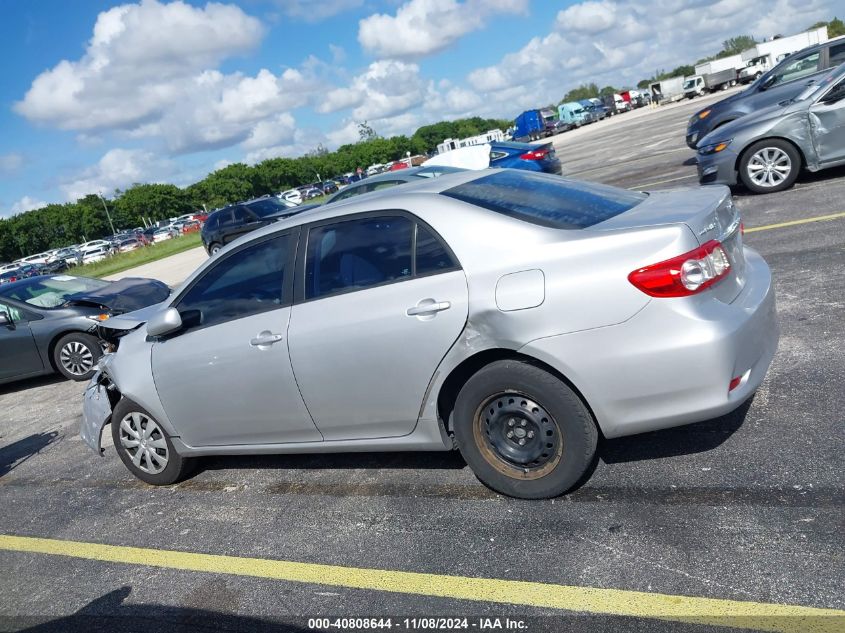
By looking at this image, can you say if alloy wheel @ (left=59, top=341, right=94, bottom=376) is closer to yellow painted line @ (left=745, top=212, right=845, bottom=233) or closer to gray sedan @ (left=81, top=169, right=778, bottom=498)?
gray sedan @ (left=81, top=169, right=778, bottom=498)

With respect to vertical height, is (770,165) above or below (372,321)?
below

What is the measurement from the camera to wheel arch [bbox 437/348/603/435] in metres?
3.44

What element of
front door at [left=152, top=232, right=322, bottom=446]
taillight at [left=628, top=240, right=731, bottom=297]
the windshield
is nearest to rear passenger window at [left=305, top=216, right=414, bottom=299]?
front door at [left=152, top=232, right=322, bottom=446]

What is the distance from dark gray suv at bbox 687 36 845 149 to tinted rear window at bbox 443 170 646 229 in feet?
34.0

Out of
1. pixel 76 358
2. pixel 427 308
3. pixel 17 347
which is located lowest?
pixel 76 358

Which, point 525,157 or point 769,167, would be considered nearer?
point 769,167

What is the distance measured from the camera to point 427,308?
11.9ft

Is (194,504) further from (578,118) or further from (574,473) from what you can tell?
(578,118)

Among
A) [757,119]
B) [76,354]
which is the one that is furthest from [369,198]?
[757,119]

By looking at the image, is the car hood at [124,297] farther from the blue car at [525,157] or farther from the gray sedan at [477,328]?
the blue car at [525,157]

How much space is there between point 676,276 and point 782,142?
7682 millimetres

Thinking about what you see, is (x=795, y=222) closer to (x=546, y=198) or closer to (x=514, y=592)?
(x=546, y=198)

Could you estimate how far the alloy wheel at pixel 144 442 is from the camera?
5.04m

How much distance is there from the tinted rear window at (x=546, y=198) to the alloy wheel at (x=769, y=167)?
21.1 ft
